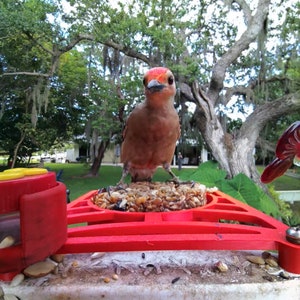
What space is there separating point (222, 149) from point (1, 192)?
229 inches

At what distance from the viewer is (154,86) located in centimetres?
128

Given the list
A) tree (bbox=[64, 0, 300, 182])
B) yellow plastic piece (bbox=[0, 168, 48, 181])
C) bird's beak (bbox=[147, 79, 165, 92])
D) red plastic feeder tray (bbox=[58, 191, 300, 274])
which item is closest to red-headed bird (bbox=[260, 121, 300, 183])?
red plastic feeder tray (bbox=[58, 191, 300, 274])

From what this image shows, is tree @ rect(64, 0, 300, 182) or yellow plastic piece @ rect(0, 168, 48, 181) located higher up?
tree @ rect(64, 0, 300, 182)

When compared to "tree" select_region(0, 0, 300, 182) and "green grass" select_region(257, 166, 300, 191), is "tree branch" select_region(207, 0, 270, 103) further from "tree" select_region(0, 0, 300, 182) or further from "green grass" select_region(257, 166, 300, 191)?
"green grass" select_region(257, 166, 300, 191)

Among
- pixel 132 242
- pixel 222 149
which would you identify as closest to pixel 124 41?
pixel 222 149

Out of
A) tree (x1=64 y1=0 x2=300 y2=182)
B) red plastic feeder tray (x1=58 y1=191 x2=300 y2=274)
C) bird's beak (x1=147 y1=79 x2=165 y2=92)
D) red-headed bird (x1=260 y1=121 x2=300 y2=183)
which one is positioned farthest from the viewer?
tree (x1=64 y1=0 x2=300 y2=182)

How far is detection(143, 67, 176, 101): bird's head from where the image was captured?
128 centimetres

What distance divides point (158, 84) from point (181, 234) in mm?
722

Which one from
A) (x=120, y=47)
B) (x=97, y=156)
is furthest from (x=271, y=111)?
(x=97, y=156)

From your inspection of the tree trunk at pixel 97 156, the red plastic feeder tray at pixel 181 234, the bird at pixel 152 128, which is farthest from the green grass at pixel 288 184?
the red plastic feeder tray at pixel 181 234

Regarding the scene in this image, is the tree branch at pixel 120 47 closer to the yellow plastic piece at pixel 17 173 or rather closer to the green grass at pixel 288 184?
the yellow plastic piece at pixel 17 173

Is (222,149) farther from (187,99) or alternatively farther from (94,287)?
(94,287)

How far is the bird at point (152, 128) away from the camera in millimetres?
1306

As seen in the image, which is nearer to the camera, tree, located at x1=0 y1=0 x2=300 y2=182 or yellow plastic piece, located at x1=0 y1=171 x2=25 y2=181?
yellow plastic piece, located at x1=0 y1=171 x2=25 y2=181
